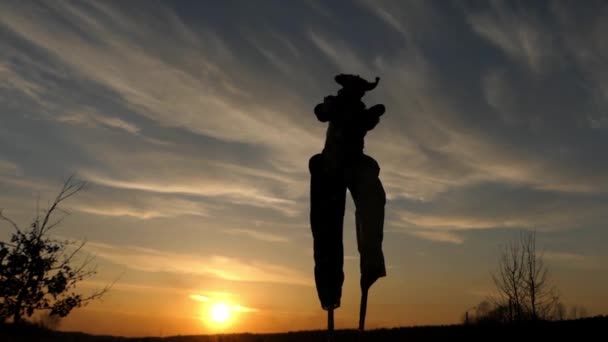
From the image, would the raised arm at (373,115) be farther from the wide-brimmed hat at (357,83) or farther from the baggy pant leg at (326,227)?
the baggy pant leg at (326,227)

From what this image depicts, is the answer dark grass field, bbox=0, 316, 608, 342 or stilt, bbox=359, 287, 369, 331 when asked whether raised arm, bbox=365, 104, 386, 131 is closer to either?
stilt, bbox=359, 287, 369, 331

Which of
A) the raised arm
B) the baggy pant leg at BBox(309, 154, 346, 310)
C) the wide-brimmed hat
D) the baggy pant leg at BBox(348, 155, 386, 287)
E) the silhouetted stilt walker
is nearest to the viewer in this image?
the baggy pant leg at BBox(348, 155, 386, 287)

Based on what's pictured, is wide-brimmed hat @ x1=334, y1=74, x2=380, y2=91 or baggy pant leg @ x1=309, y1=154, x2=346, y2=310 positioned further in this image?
baggy pant leg @ x1=309, y1=154, x2=346, y2=310

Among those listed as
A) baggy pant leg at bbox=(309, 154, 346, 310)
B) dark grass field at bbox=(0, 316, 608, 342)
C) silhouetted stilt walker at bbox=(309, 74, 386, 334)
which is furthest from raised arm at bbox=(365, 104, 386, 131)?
dark grass field at bbox=(0, 316, 608, 342)

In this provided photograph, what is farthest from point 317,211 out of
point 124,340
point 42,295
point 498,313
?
point 498,313

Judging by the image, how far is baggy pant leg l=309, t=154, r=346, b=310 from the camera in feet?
29.8

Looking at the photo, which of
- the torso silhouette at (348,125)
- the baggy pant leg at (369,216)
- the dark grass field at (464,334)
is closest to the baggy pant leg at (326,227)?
the torso silhouette at (348,125)

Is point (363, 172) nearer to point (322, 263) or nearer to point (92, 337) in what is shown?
point (322, 263)

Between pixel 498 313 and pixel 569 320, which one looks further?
pixel 498 313

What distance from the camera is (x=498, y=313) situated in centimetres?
3788

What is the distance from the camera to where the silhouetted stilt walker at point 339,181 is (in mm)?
8359

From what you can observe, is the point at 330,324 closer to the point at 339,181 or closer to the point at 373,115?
the point at 339,181

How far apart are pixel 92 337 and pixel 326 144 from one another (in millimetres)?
10058

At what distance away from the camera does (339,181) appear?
29.6ft
